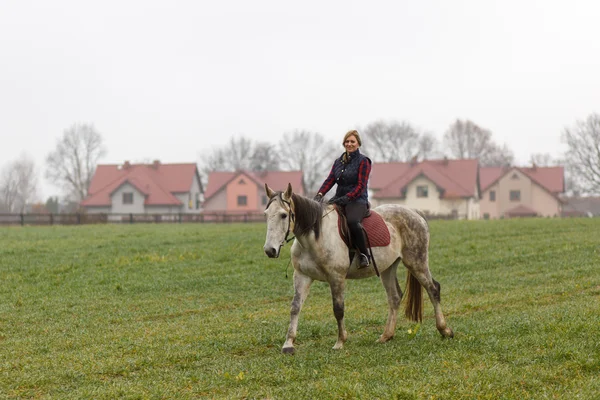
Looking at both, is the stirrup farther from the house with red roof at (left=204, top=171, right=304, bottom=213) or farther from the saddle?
the house with red roof at (left=204, top=171, right=304, bottom=213)

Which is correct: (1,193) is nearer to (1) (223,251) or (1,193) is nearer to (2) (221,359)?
(1) (223,251)

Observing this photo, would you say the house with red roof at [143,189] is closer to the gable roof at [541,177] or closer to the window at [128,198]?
the window at [128,198]

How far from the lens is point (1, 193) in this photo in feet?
465

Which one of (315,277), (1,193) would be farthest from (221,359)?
(1,193)

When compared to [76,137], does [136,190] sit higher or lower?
lower

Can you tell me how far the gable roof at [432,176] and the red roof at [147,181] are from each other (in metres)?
25.6

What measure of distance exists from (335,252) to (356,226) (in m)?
0.54

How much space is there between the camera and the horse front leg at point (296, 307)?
935 cm

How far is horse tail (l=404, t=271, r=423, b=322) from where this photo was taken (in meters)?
11.0

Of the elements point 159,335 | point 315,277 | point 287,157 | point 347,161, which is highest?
point 287,157

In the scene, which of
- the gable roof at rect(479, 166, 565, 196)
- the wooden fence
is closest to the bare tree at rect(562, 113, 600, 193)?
the gable roof at rect(479, 166, 565, 196)

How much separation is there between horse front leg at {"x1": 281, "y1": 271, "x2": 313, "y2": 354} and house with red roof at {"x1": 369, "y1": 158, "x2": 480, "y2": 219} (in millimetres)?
69014

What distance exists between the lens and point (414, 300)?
11008mm

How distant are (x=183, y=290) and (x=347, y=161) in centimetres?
912
